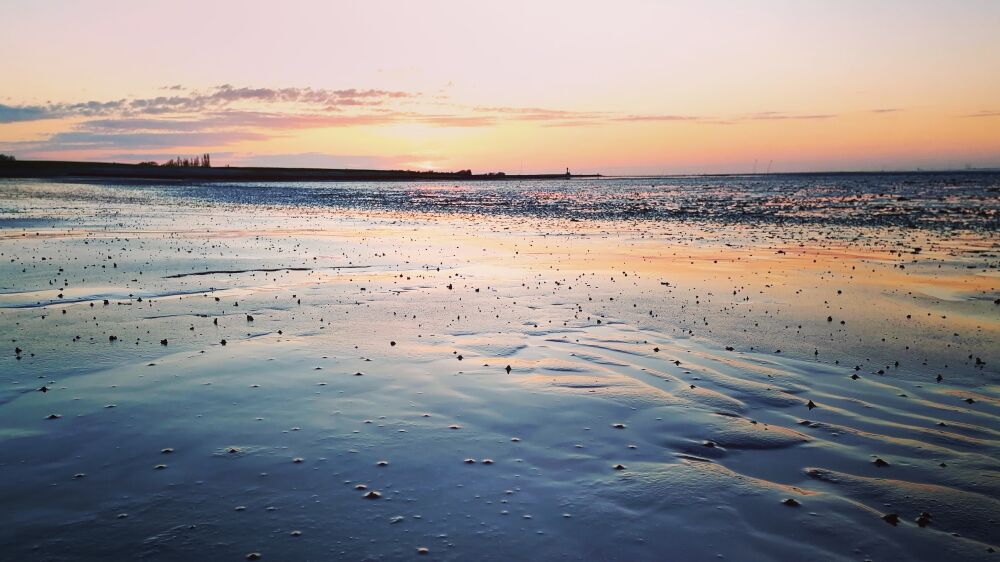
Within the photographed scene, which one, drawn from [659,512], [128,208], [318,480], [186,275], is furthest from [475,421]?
[128,208]

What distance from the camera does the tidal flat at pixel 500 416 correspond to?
5738 millimetres

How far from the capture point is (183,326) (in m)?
13.4

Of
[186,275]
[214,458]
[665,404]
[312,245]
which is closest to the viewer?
[214,458]

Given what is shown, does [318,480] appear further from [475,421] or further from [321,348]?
[321,348]

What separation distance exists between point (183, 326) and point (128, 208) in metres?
45.7

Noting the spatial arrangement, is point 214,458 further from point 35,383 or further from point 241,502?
point 35,383

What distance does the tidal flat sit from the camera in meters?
5.74

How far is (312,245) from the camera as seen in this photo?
94.7ft

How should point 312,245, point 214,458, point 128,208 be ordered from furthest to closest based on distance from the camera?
point 128,208 < point 312,245 < point 214,458

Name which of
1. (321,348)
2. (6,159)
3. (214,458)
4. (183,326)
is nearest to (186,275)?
(183,326)

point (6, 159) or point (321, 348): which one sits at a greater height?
point (6, 159)

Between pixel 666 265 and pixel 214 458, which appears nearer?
pixel 214 458

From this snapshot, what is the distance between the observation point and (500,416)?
8531 millimetres

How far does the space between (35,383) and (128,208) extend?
4874 centimetres
